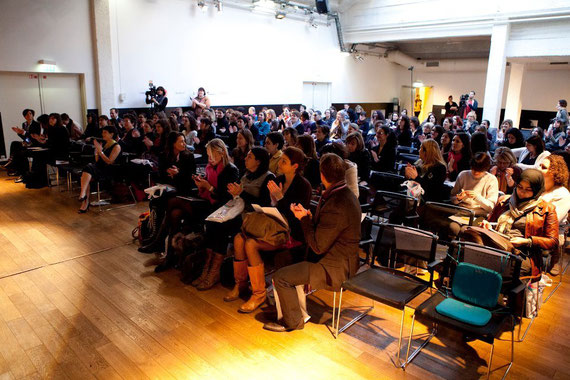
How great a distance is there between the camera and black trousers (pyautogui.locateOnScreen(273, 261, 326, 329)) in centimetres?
332

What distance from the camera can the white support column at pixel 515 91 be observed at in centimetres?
1452

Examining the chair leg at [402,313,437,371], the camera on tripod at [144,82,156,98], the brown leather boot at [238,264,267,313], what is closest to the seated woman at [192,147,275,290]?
the brown leather boot at [238,264,267,313]

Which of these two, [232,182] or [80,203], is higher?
[232,182]

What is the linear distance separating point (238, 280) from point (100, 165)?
3.93 metres

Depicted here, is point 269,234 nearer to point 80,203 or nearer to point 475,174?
point 475,174

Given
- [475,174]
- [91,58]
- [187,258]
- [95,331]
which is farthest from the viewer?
[91,58]

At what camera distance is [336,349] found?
3246 mm

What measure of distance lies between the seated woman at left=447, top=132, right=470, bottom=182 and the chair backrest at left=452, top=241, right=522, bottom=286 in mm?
3025

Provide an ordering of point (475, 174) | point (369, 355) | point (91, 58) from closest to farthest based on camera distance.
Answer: point (369, 355) → point (475, 174) → point (91, 58)

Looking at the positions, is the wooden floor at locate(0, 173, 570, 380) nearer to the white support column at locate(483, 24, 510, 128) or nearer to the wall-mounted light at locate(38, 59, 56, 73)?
the wall-mounted light at locate(38, 59, 56, 73)

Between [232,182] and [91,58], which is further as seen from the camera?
[91,58]

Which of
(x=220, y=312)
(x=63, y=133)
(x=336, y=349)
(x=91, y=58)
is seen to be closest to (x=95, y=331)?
(x=220, y=312)

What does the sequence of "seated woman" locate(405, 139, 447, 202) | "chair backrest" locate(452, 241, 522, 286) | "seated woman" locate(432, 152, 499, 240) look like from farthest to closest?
"seated woman" locate(405, 139, 447, 202) → "seated woman" locate(432, 152, 499, 240) → "chair backrest" locate(452, 241, 522, 286)

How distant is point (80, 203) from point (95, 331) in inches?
163
